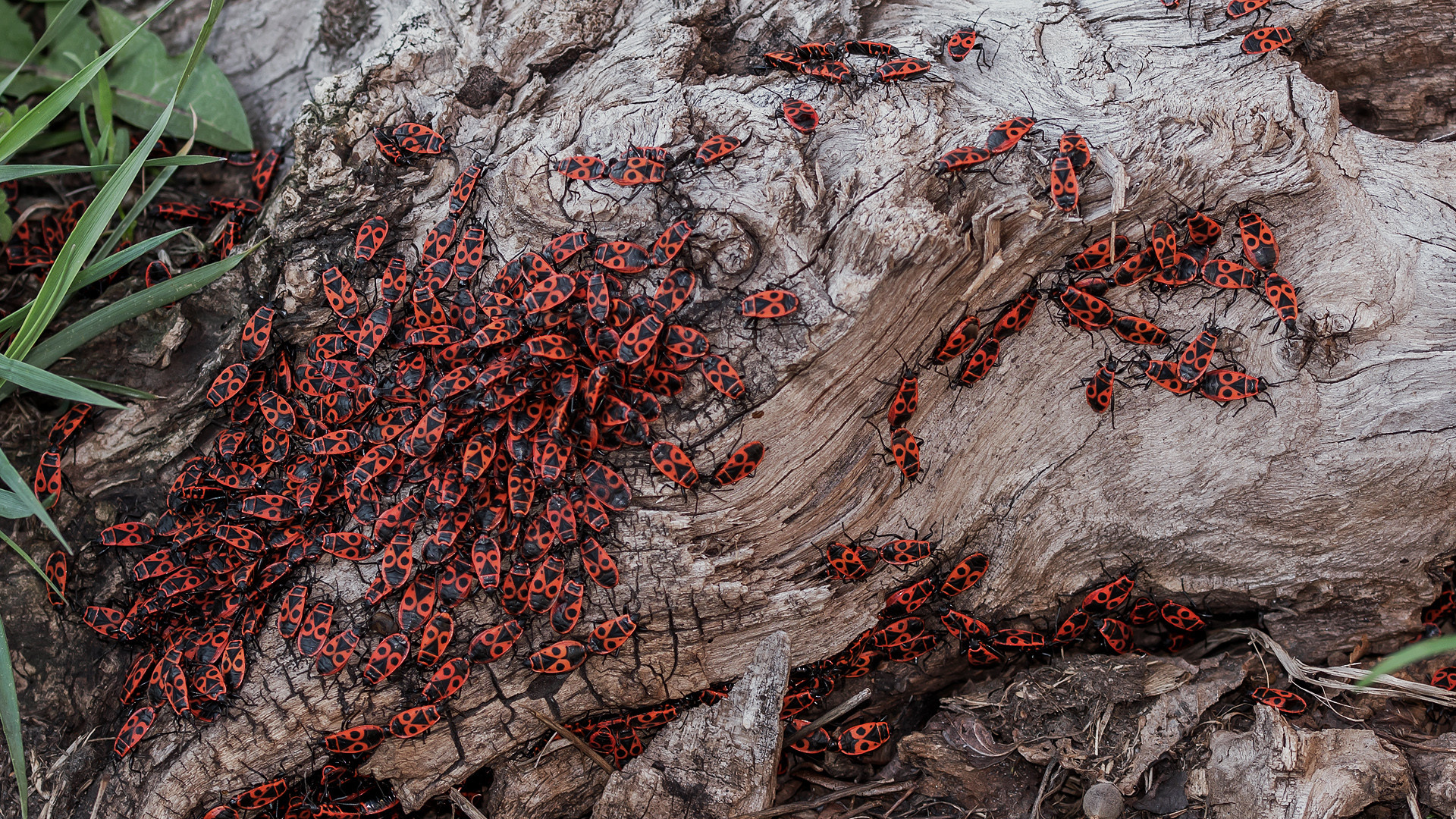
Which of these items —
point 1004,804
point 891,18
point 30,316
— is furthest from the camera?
point 891,18

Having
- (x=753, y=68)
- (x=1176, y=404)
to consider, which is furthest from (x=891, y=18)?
(x=1176, y=404)

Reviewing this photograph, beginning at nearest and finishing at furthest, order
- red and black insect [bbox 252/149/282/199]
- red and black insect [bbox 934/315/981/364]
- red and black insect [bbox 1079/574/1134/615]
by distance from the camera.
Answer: red and black insect [bbox 934/315/981/364]
red and black insect [bbox 1079/574/1134/615]
red and black insect [bbox 252/149/282/199]

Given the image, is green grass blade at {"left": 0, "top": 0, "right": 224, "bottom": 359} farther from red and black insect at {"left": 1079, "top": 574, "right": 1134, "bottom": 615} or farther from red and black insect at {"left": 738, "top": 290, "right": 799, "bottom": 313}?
red and black insect at {"left": 1079, "top": 574, "right": 1134, "bottom": 615}

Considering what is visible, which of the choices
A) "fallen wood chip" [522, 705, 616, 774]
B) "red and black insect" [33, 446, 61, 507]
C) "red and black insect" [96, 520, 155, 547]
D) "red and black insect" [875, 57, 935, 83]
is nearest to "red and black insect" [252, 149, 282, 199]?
"red and black insect" [33, 446, 61, 507]

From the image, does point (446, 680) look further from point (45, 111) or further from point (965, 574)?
point (45, 111)

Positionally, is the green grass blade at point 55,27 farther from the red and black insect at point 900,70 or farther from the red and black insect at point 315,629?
the red and black insect at point 900,70

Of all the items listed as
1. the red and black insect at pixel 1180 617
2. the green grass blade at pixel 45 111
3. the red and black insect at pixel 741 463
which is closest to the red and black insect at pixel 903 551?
the red and black insect at pixel 741 463

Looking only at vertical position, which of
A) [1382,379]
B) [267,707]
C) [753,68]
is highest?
[753,68]

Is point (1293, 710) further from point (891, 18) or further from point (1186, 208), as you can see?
point (891, 18)
